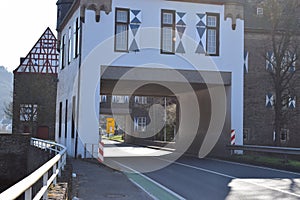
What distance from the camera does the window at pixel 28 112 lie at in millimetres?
56188

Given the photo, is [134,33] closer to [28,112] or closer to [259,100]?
[259,100]

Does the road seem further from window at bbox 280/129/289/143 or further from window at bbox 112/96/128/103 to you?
window at bbox 112/96/128/103

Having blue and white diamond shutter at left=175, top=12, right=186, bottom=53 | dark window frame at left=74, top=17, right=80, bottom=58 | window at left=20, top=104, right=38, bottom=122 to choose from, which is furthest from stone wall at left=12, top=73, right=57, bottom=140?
blue and white diamond shutter at left=175, top=12, right=186, bottom=53

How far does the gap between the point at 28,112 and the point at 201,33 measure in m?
35.6

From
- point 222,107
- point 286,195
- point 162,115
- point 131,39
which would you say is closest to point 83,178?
point 286,195

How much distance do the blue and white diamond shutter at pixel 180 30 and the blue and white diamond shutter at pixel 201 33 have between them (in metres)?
0.83

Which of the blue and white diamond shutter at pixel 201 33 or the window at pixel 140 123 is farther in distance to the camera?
the window at pixel 140 123

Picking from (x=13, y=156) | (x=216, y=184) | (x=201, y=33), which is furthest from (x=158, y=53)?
(x=13, y=156)

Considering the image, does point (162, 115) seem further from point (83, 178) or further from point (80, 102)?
point (83, 178)

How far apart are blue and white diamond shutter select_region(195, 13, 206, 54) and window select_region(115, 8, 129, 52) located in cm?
412

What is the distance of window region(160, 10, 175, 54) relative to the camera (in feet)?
84.5

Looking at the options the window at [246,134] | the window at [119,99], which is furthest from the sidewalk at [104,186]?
the window at [119,99]

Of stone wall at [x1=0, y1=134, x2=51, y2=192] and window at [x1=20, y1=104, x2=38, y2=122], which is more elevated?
window at [x1=20, y1=104, x2=38, y2=122]

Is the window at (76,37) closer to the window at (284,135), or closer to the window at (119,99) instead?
the window at (284,135)
